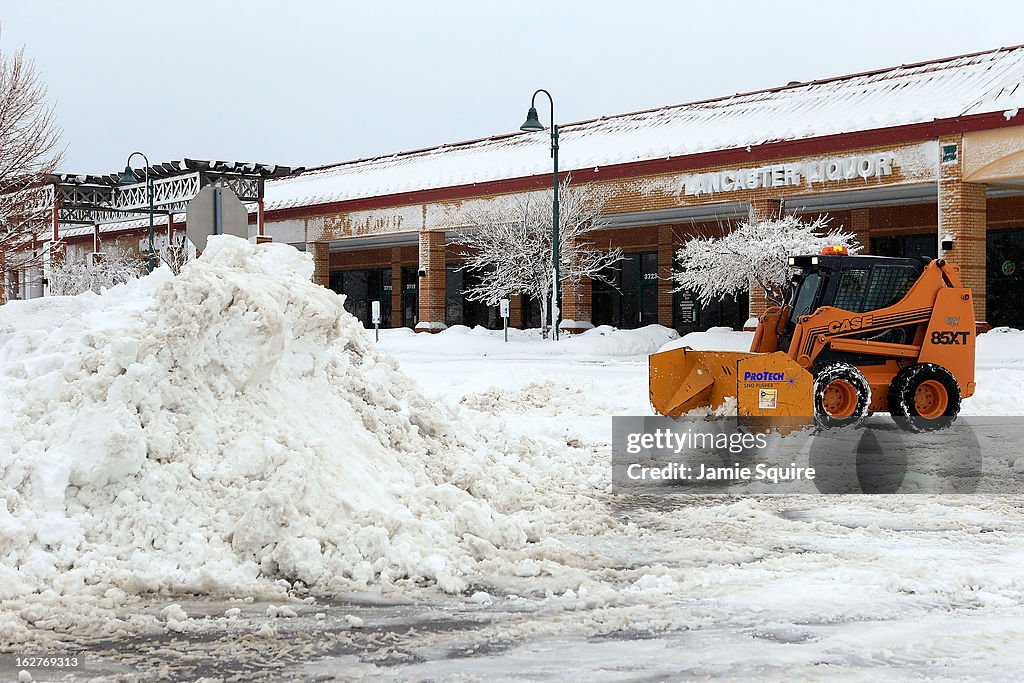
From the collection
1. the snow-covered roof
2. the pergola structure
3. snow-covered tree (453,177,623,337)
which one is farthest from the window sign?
the pergola structure

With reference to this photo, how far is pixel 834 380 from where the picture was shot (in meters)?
12.9

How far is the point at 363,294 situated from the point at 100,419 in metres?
44.5

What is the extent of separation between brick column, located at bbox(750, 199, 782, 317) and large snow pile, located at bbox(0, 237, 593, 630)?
22.8 meters

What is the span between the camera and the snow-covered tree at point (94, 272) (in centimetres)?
4709

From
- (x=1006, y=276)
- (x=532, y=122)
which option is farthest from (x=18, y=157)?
(x=1006, y=276)

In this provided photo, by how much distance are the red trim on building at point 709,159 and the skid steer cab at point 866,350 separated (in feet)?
46.5

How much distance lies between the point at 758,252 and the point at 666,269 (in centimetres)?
987

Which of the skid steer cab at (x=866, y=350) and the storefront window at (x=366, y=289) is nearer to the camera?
the skid steer cab at (x=866, y=350)

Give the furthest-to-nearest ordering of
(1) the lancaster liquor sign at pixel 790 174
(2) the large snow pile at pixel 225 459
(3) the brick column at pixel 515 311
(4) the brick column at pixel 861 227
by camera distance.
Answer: (3) the brick column at pixel 515 311, (4) the brick column at pixel 861 227, (1) the lancaster liquor sign at pixel 790 174, (2) the large snow pile at pixel 225 459

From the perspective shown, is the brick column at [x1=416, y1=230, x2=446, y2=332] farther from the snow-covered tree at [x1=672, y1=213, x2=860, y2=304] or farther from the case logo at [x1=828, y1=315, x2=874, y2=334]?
the case logo at [x1=828, y1=315, x2=874, y2=334]

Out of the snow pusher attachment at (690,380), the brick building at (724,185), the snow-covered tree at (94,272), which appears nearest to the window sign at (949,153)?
the brick building at (724,185)

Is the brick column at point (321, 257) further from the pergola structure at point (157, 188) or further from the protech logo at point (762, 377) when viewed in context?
the protech logo at point (762, 377)

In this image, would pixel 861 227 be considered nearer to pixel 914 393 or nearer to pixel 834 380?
pixel 914 393

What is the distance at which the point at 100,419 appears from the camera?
22.3 feet
